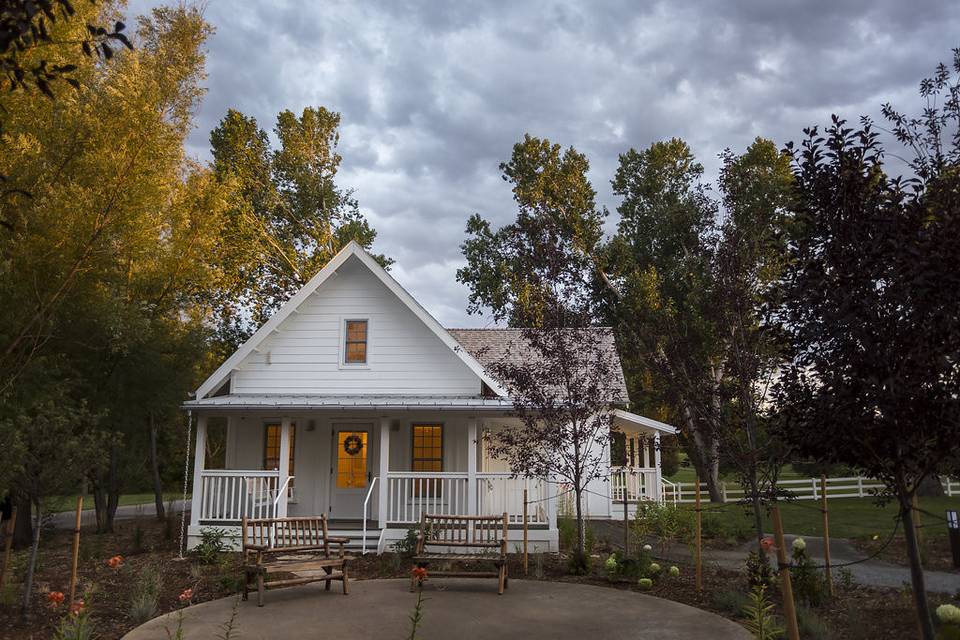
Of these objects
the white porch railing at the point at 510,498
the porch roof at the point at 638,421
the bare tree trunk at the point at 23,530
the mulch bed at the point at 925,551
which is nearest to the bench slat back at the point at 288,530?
the white porch railing at the point at 510,498

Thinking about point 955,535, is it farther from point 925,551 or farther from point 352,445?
point 352,445

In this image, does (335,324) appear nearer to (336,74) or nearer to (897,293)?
(336,74)

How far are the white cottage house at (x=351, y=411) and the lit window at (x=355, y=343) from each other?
0.02 m

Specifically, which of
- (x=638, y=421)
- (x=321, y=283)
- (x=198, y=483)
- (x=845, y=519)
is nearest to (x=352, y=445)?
(x=198, y=483)

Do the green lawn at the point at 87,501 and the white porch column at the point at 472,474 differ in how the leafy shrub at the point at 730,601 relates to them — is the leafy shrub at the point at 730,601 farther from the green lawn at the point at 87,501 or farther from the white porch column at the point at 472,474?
the green lawn at the point at 87,501

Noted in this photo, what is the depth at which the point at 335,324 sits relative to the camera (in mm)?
15000

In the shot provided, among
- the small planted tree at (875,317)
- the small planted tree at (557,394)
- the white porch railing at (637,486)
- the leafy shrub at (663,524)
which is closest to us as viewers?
the small planted tree at (875,317)

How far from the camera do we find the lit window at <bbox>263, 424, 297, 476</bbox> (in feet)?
50.5

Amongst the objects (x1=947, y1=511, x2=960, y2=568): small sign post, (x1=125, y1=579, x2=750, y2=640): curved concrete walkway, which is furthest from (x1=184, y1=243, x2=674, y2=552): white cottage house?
(x1=947, y1=511, x2=960, y2=568): small sign post

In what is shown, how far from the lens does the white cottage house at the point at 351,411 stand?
13680 mm

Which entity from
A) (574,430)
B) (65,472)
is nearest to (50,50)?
(65,472)

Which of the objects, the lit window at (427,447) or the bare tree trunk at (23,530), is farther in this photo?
the bare tree trunk at (23,530)

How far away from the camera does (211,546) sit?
12430mm

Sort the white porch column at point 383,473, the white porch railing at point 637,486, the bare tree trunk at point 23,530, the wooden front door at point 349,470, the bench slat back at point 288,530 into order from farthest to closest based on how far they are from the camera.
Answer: the white porch railing at point 637,486
the bare tree trunk at point 23,530
the wooden front door at point 349,470
the white porch column at point 383,473
the bench slat back at point 288,530
